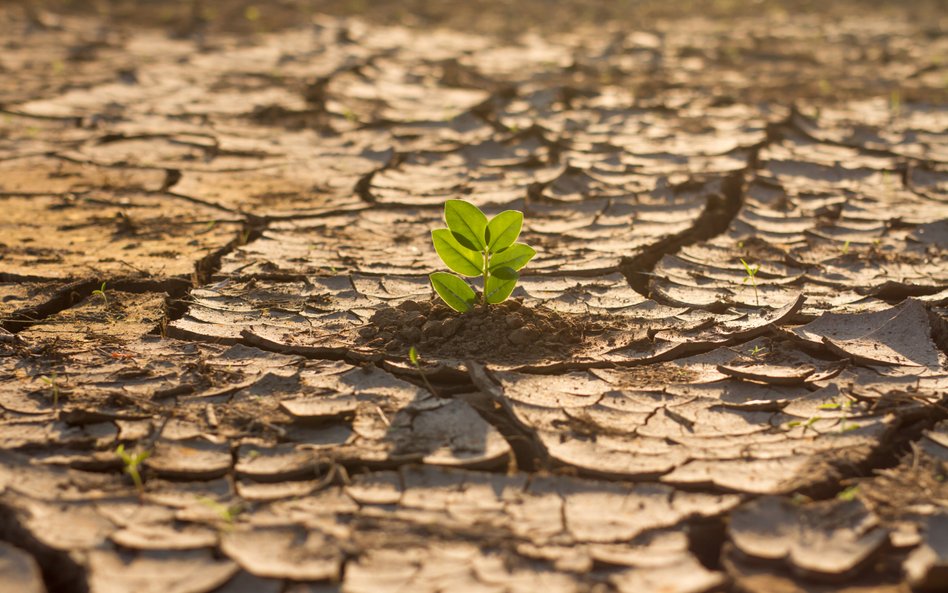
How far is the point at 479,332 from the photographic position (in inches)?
92.0

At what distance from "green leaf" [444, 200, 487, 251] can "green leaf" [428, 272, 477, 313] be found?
93 millimetres

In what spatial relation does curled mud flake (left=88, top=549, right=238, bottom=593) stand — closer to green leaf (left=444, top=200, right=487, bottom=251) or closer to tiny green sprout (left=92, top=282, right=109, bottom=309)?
green leaf (left=444, top=200, right=487, bottom=251)

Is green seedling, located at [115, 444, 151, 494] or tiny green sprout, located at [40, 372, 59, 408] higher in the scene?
green seedling, located at [115, 444, 151, 494]

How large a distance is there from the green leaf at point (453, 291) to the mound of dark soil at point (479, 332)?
2 centimetres

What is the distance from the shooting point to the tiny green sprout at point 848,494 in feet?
5.69

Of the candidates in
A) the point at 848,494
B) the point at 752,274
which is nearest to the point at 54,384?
the point at 848,494

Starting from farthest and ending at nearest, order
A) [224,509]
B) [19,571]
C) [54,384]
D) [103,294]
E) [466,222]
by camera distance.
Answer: [103,294] → [466,222] → [54,384] → [224,509] → [19,571]

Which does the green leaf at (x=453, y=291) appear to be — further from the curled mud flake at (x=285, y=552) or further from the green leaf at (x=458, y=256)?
the curled mud flake at (x=285, y=552)

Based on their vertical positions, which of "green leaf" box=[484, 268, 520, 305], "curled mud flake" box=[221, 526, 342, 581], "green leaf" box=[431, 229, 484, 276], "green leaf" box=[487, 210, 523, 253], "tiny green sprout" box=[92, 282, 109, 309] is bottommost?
"tiny green sprout" box=[92, 282, 109, 309]

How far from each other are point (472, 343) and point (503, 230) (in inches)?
10.1

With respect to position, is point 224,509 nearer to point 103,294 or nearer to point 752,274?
point 103,294

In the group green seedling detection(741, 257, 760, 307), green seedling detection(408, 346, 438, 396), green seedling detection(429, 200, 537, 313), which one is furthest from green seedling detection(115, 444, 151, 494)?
green seedling detection(741, 257, 760, 307)

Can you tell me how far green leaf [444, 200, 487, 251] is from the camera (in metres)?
2.28

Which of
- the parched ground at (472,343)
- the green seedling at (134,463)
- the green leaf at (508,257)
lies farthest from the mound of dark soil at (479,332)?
the green seedling at (134,463)
